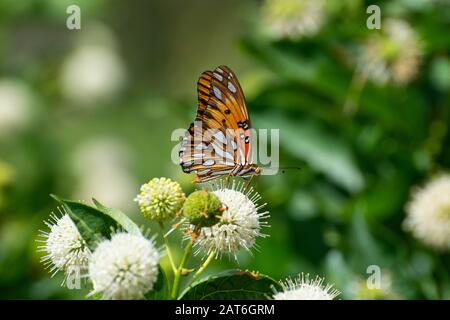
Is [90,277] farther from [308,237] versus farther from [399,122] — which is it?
[399,122]

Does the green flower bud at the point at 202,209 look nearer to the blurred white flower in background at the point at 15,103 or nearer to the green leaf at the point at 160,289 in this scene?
the green leaf at the point at 160,289

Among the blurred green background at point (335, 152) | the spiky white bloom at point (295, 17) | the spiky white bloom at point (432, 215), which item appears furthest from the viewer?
the spiky white bloom at point (295, 17)

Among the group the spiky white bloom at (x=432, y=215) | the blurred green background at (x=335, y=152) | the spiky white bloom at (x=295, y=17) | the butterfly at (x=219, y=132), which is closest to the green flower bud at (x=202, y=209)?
the butterfly at (x=219, y=132)

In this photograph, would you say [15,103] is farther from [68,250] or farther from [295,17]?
[68,250]

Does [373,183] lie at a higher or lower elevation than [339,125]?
lower
